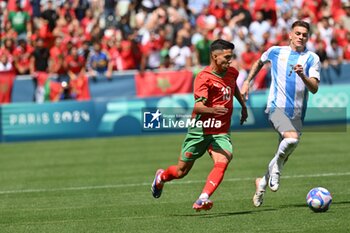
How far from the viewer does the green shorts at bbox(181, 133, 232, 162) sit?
1069 centimetres

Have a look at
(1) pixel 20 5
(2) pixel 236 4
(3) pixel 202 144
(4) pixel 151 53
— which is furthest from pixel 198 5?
(3) pixel 202 144

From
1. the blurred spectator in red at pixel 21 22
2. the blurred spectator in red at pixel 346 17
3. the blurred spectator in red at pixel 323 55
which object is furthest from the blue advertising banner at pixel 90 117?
the blurred spectator in red at pixel 346 17

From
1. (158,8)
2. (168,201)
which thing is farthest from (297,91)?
(158,8)

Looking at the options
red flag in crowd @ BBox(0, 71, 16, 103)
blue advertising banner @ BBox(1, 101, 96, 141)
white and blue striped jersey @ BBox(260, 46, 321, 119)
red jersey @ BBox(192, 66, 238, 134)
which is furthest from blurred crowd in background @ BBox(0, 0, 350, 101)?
red jersey @ BBox(192, 66, 238, 134)

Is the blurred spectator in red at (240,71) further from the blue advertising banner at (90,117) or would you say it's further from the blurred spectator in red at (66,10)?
the blurred spectator in red at (66,10)

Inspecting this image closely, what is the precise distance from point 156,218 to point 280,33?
58.2 ft

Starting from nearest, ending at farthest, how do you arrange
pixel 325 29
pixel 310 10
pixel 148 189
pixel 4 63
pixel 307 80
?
1. pixel 307 80
2. pixel 148 189
3. pixel 4 63
4. pixel 325 29
5. pixel 310 10

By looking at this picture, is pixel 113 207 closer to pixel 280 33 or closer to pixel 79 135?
pixel 79 135

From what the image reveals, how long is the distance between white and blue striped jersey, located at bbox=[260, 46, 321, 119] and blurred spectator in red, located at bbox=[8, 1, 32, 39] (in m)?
18.4

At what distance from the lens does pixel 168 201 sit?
40.4ft

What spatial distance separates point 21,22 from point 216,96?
19.2 metres

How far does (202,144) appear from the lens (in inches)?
424

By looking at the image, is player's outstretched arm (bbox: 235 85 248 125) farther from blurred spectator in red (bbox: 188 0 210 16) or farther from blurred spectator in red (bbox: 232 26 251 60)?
blurred spectator in red (bbox: 188 0 210 16)

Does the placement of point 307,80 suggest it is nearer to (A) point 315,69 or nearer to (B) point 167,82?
(A) point 315,69
